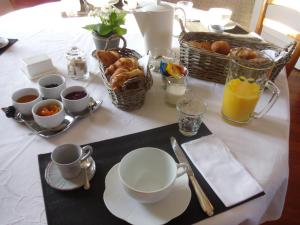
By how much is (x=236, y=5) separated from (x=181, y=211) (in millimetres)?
1645

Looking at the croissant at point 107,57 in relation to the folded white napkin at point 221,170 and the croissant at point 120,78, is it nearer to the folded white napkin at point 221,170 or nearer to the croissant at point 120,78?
the croissant at point 120,78

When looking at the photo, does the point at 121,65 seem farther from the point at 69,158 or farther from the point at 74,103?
the point at 69,158

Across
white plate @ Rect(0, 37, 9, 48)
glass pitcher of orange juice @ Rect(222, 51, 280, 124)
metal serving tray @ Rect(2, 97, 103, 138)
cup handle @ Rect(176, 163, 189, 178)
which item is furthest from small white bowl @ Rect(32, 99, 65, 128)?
white plate @ Rect(0, 37, 9, 48)

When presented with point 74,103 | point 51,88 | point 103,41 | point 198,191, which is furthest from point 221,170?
point 103,41

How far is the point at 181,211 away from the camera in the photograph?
531mm

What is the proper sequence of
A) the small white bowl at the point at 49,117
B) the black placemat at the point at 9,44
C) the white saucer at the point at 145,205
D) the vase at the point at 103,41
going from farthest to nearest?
→ the black placemat at the point at 9,44 → the vase at the point at 103,41 → the small white bowl at the point at 49,117 → the white saucer at the point at 145,205

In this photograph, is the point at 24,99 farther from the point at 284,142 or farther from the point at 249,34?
the point at 249,34

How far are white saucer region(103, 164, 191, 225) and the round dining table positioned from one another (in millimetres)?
59

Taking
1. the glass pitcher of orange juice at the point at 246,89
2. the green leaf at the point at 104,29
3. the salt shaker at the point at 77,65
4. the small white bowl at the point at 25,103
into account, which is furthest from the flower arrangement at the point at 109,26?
the glass pitcher of orange juice at the point at 246,89

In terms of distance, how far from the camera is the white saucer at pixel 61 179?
0.58 metres

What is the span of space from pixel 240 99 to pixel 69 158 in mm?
472

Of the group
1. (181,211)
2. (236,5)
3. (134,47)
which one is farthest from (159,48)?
(236,5)

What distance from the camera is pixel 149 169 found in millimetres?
603

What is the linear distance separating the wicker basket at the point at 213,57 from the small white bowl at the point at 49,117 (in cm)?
45
